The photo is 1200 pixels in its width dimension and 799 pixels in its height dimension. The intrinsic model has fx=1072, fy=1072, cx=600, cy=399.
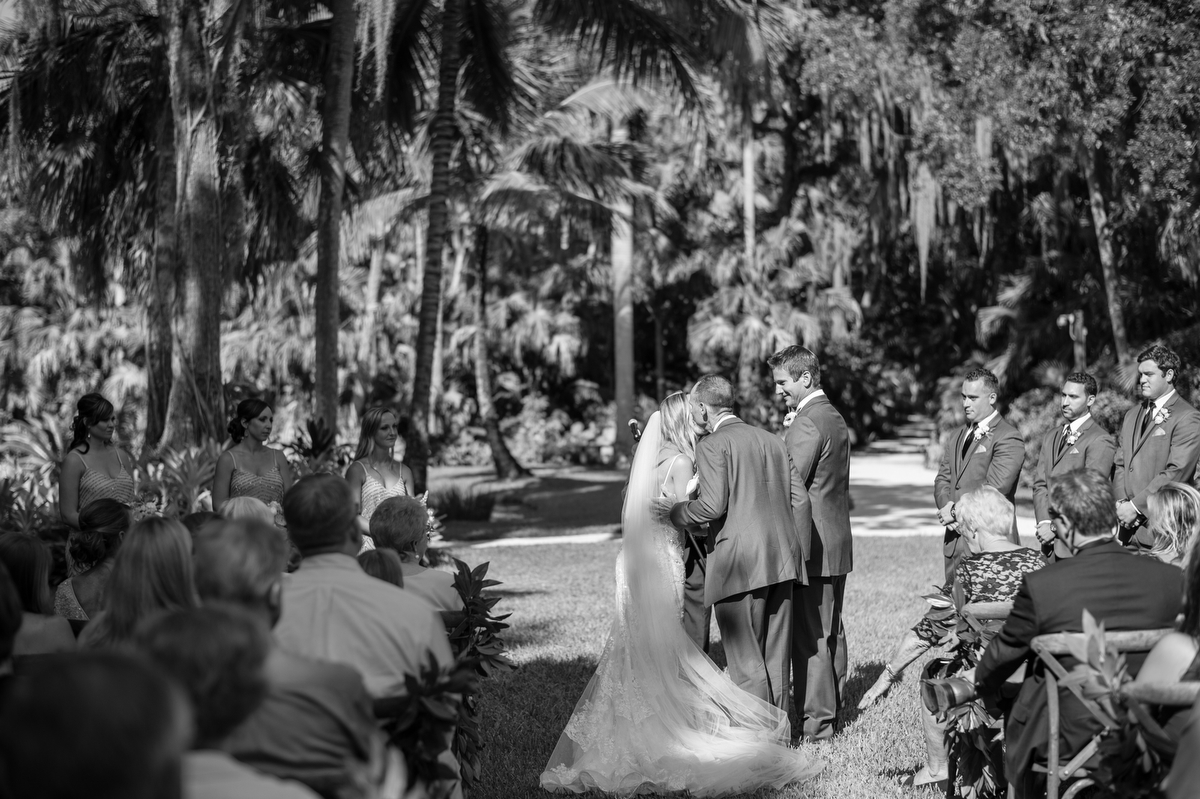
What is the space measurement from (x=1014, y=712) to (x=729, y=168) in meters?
29.4

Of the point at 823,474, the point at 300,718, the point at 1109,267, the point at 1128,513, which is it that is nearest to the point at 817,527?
the point at 823,474

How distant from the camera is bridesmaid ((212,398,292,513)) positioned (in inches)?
279

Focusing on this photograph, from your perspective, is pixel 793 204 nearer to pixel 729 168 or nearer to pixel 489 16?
pixel 729 168

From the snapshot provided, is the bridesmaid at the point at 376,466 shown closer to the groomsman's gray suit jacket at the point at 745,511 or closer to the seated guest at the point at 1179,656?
the groomsman's gray suit jacket at the point at 745,511

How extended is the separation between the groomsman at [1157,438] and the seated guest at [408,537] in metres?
4.23

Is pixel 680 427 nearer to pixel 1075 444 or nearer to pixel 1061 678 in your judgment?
pixel 1075 444

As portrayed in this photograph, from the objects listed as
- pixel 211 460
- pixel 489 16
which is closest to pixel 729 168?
pixel 489 16

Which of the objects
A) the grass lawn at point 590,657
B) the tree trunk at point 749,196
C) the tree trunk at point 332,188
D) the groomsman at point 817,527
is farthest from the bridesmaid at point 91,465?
the tree trunk at point 749,196

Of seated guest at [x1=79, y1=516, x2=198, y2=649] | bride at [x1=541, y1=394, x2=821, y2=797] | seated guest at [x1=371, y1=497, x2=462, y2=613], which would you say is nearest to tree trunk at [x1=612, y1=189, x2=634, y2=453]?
bride at [x1=541, y1=394, x2=821, y2=797]

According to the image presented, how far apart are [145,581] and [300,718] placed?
2.79 ft

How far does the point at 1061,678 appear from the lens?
11.3 ft

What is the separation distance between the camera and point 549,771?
17.7 feet

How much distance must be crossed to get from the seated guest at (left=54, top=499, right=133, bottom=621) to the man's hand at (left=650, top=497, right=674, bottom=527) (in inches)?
107

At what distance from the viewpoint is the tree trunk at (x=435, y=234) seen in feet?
47.7
